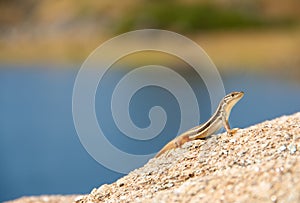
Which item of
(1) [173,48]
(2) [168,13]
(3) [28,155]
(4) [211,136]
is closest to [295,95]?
(3) [28,155]

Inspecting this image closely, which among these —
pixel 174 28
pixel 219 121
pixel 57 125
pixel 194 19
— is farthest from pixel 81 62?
pixel 219 121

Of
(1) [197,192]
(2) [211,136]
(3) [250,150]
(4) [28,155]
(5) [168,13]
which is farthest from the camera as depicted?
(5) [168,13]

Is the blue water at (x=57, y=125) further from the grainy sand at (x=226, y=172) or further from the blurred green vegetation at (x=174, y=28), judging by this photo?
the grainy sand at (x=226, y=172)

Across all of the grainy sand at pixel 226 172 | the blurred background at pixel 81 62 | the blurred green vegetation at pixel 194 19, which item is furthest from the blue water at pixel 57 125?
the blurred green vegetation at pixel 194 19

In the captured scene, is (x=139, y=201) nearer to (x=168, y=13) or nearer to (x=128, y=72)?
(x=128, y=72)

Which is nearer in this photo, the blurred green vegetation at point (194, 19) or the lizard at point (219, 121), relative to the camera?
the lizard at point (219, 121)

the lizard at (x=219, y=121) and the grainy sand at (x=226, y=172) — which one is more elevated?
the lizard at (x=219, y=121)
